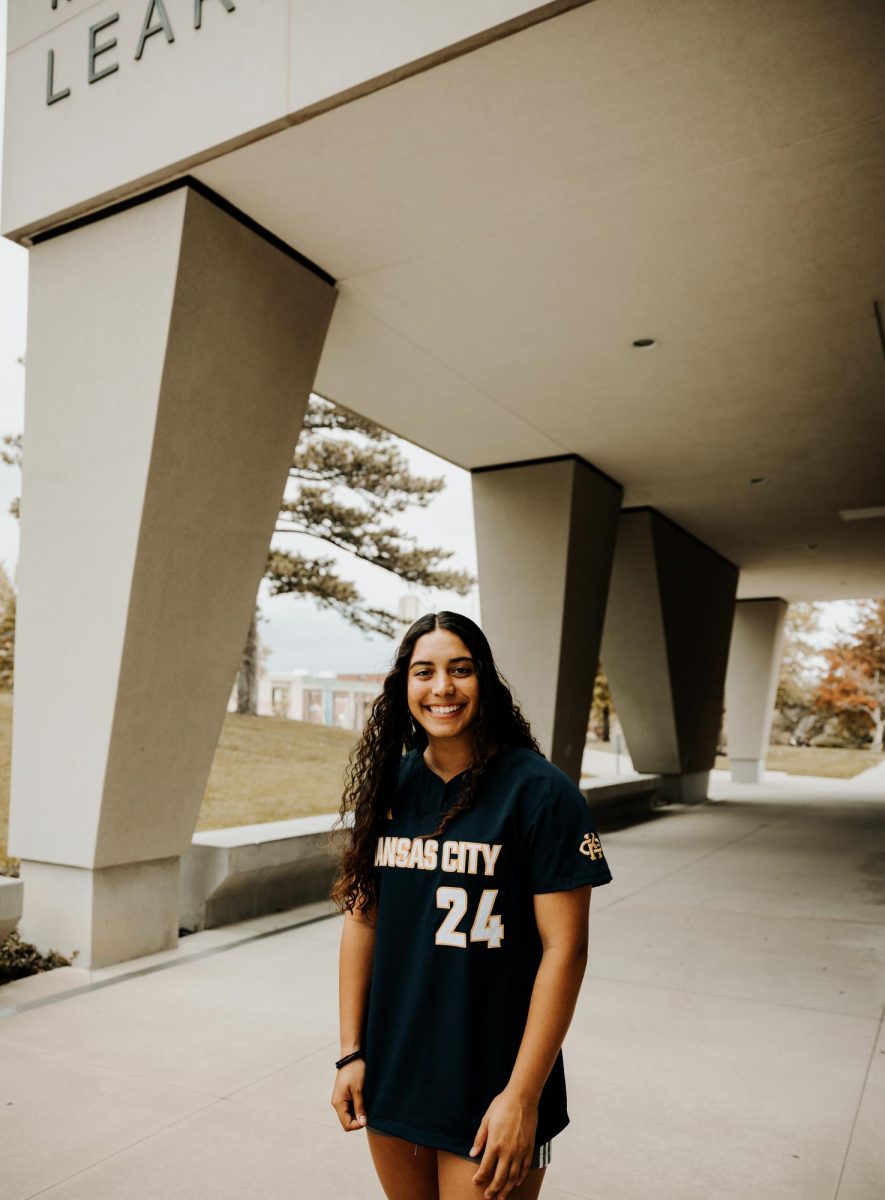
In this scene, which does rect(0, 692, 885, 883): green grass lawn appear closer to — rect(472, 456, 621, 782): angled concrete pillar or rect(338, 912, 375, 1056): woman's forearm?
rect(472, 456, 621, 782): angled concrete pillar

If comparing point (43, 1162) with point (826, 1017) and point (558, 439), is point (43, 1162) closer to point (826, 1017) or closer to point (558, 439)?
point (826, 1017)

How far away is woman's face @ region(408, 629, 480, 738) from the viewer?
2.04 metres

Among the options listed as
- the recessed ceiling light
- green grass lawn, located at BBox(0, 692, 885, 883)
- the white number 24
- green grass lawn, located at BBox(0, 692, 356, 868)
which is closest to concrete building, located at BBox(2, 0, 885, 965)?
the white number 24

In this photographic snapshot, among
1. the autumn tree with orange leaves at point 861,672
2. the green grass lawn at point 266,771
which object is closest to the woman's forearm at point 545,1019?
the green grass lawn at point 266,771

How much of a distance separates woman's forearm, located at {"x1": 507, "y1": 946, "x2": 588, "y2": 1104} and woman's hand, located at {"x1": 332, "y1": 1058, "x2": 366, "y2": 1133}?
1.24 ft

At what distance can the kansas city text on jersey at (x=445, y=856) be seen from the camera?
1847 millimetres

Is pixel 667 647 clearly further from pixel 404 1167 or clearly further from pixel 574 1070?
pixel 404 1167

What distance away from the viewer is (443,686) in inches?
80.5

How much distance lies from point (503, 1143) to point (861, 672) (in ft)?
129

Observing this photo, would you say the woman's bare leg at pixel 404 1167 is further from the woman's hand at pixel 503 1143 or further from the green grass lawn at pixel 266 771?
the green grass lawn at pixel 266 771

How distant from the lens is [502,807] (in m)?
1.89

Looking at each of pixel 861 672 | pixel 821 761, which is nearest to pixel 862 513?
pixel 821 761

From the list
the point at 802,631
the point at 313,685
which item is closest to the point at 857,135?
the point at 802,631

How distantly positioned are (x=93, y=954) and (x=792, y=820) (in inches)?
474
